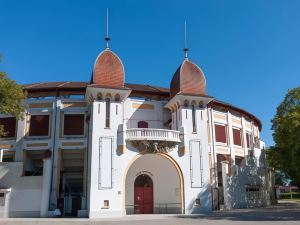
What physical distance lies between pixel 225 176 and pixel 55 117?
57.7ft

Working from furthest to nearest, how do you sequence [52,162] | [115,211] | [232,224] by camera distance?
[52,162], [115,211], [232,224]

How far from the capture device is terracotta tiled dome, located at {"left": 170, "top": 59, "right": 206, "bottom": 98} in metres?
32.5

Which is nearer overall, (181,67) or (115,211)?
(115,211)

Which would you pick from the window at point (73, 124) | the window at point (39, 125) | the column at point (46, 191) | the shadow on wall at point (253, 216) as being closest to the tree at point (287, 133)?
the shadow on wall at point (253, 216)

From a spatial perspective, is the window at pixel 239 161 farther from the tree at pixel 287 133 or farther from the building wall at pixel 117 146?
the building wall at pixel 117 146

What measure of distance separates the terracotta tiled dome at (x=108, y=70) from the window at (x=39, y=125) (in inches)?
260

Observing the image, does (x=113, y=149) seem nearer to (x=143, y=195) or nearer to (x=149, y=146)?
(x=149, y=146)

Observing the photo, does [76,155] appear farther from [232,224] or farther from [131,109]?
[232,224]

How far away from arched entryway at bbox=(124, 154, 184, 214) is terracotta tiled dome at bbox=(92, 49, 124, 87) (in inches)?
277

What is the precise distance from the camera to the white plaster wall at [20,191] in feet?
94.7

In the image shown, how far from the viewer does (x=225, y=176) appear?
116ft

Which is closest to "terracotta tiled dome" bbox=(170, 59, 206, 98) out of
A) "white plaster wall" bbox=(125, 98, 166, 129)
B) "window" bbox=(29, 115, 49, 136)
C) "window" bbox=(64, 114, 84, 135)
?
"white plaster wall" bbox=(125, 98, 166, 129)

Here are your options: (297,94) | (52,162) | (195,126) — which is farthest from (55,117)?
(297,94)

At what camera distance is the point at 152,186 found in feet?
106
